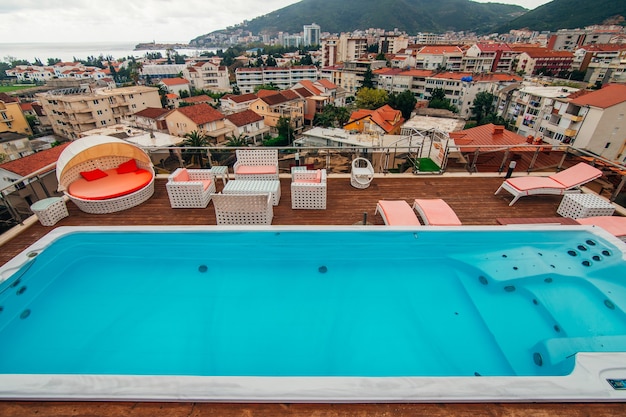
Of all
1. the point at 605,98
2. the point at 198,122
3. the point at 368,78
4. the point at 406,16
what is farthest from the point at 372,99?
the point at 406,16

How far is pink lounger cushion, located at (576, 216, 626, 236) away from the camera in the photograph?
4770mm

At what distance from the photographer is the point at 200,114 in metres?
30.8

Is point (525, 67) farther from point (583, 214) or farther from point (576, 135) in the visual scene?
point (583, 214)

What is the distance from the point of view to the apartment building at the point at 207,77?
64250 millimetres

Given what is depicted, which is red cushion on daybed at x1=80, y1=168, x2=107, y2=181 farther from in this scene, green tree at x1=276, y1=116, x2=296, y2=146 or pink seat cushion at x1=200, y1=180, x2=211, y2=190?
green tree at x1=276, y1=116, x2=296, y2=146

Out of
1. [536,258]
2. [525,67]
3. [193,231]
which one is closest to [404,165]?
[536,258]

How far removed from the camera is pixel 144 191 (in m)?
6.27

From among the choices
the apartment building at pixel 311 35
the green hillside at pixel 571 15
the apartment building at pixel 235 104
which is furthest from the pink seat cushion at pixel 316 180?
the apartment building at pixel 311 35

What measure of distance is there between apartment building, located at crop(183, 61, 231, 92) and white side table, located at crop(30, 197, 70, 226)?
64725 millimetres

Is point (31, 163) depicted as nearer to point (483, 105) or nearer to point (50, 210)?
point (50, 210)

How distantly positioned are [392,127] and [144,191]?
92.3ft

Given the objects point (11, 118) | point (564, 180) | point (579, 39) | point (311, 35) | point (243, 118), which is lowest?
point (11, 118)

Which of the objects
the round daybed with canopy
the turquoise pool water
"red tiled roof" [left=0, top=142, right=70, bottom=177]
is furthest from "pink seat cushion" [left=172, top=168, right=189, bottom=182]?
"red tiled roof" [left=0, top=142, right=70, bottom=177]

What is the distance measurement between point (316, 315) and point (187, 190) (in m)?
3.68
